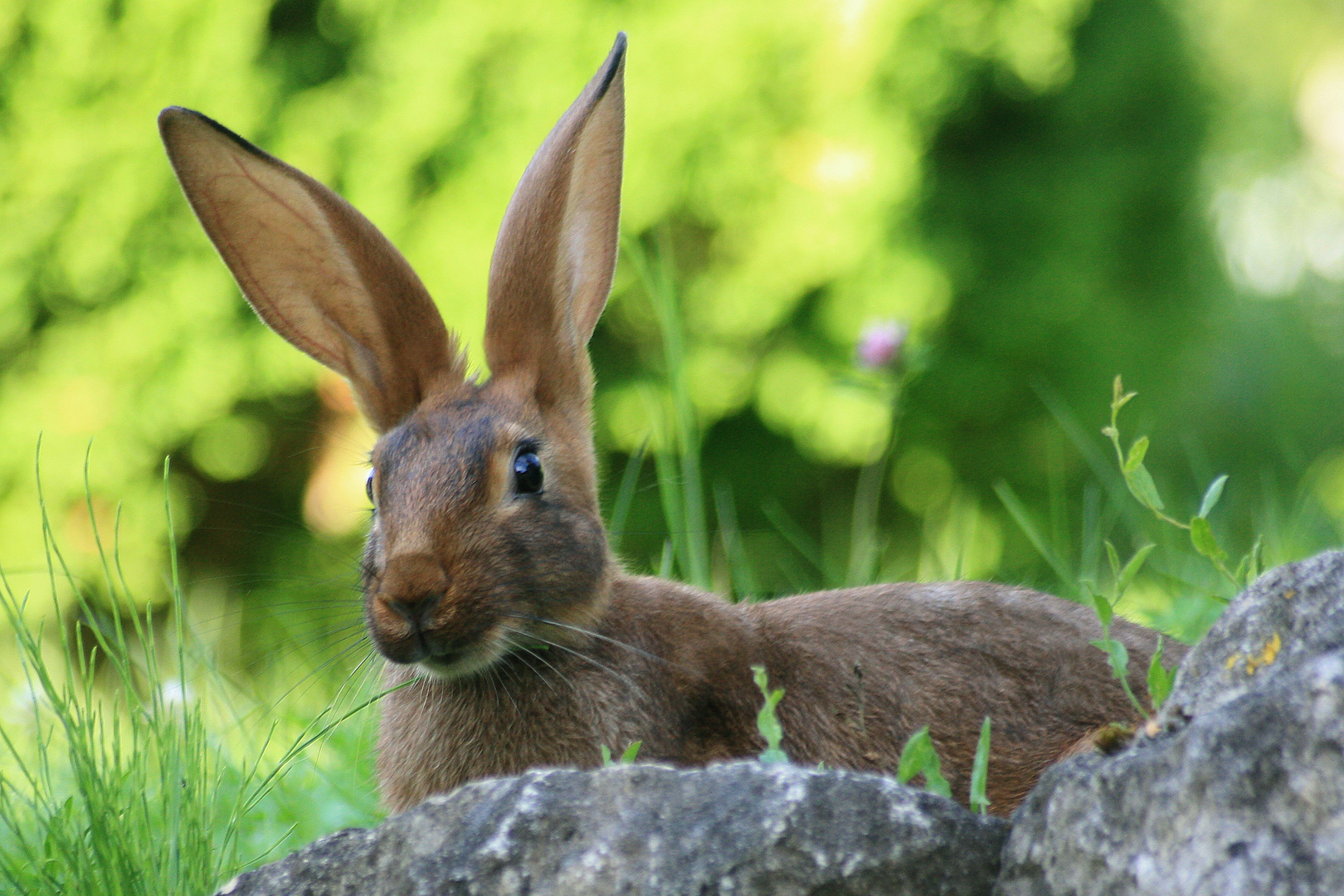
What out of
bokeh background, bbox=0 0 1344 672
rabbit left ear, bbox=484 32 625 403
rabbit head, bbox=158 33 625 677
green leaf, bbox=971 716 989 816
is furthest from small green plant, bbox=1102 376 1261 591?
bokeh background, bbox=0 0 1344 672

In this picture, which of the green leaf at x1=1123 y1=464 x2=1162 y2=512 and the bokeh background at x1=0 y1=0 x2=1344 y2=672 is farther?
the bokeh background at x1=0 y1=0 x2=1344 y2=672

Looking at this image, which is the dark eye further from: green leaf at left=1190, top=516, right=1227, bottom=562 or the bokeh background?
the bokeh background

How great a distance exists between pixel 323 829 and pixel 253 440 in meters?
4.37

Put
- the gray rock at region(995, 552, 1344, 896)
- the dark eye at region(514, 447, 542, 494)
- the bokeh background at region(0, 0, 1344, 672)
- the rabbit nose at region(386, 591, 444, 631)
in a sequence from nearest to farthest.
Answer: the gray rock at region(995, 552, 1344, 896) < the rabbit nose at region(386, 591, 444, 631) < the dark eye at region(514, 447, 542, 494) < the bokeh background at region(0, 0, 1344, 672)

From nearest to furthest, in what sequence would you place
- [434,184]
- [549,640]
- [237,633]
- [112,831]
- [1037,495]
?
1. [112,831]
2. [549,640]
3. [237,633]
4. [434,184]
5. [1037,495]

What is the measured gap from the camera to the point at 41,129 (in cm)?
623

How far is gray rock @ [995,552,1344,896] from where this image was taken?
1305 millimetres

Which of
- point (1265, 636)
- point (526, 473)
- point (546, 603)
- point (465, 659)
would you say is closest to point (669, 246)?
point (526, 473)

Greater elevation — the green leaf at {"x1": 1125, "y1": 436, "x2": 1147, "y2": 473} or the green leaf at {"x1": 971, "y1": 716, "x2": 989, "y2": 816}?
the green leaf at {"x1": 1125, "y1": 436, "x2": 1147, "y2": 473}

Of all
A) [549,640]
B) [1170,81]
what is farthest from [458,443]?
[1170,81]

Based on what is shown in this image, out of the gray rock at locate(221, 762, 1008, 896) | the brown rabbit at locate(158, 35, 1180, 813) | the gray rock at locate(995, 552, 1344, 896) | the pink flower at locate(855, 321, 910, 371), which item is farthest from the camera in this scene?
the pink flower at locate(855, 321, 910, 371)

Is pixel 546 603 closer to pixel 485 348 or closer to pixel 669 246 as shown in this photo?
pixel 485 348

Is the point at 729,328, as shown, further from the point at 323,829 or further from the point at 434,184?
the point at 323,829

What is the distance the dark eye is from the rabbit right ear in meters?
0.36
